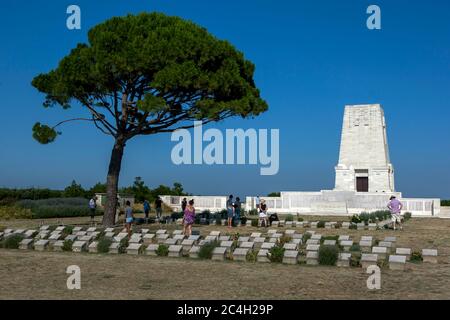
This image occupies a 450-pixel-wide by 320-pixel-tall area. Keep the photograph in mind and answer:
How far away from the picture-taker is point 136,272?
10.9m

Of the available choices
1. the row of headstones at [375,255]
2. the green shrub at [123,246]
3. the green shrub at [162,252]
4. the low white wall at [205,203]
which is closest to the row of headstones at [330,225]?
the row of headstones at [375,255]

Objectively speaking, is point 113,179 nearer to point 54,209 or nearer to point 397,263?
point 54,209

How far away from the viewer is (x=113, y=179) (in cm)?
2234

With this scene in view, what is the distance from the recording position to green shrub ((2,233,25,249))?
15453mm

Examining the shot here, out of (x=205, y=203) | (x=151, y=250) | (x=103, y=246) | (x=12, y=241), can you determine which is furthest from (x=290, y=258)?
(x=205, y=203)

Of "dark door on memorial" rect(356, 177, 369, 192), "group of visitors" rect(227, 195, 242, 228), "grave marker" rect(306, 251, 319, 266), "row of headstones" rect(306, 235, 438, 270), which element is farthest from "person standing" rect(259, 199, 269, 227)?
"dark door on memorial" rect(356, 177, 369, 192)

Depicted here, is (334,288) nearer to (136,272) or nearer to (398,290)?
(398,290)

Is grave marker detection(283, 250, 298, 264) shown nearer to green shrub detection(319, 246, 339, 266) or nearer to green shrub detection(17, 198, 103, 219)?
green shrub detection(319, 246, 339, 266)

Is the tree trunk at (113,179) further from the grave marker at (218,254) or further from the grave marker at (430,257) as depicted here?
the grave marker at (430,257)

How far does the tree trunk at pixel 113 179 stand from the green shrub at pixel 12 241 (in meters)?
6.28

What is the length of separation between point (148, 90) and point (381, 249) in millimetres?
12715

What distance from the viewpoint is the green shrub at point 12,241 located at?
15.5m

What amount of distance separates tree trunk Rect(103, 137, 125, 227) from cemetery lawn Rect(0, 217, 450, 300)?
27.2ft
